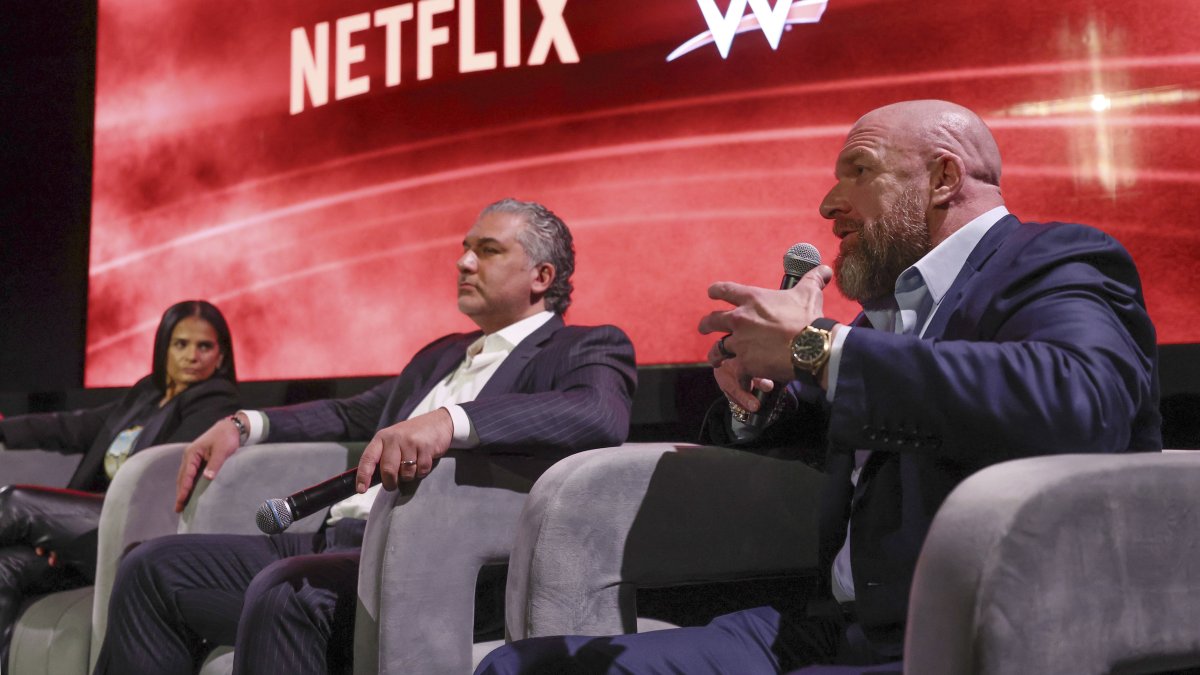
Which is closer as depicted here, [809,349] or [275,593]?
[809,349]

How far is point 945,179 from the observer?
142 cm

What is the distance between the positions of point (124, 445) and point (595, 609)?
208 centimetres

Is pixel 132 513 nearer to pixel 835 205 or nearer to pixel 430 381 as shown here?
pixel 430 381

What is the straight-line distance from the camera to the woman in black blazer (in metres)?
2.41

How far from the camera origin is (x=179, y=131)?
11.7ft

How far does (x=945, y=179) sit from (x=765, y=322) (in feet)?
1.41

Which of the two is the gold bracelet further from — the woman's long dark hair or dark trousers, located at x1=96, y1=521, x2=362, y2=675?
the woman's long dark hair

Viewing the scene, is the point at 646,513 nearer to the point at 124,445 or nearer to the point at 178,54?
the point at 124,445

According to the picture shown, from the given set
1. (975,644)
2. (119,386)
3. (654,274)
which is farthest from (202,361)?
(975,644)

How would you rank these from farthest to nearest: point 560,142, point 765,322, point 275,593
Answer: point 560,142, point 275,593, point 765,322

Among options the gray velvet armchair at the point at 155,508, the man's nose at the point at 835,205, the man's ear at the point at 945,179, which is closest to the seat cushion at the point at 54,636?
the gray velvet armchair at the point at 155,508

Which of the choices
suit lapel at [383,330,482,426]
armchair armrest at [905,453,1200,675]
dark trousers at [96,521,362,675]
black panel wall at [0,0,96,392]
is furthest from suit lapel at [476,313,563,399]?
black panel wall at [0,0,96,392]

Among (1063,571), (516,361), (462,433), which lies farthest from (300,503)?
(1063,571)

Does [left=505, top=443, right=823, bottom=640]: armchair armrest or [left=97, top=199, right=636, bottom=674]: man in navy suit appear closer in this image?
[left=505, top=443, right=823, bottom=640]: armchair armrest
